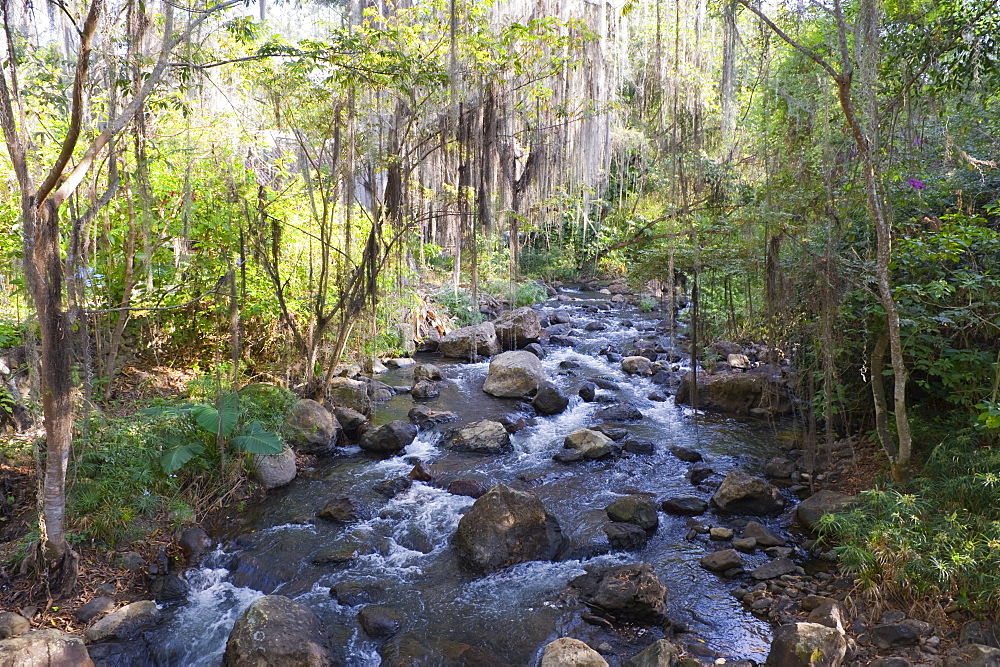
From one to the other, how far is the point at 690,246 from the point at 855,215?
206cm

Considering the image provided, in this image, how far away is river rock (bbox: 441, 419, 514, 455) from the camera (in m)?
8.12

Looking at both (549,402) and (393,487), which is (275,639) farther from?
(549,402)

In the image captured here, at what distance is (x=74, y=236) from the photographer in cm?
499

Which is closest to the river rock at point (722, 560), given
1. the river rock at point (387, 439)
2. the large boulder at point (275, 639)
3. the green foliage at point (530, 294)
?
the large boulder at point (275, 639)

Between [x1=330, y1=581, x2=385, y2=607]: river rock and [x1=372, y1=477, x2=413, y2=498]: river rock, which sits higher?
[x1=372, y1=477, x2=413, y2=498]: river rock

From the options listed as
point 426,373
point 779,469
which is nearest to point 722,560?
point 779,469

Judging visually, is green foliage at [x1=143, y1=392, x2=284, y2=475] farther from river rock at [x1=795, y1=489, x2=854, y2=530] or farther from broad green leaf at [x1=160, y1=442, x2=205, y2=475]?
river rock at [x1=795, y1=489, x2=854, y2=530]

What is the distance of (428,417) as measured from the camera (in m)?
9.03

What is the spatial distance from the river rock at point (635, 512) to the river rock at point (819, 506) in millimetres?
1341

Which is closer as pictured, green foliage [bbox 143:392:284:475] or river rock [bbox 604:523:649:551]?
river rock [bbox 604:523:649:551]

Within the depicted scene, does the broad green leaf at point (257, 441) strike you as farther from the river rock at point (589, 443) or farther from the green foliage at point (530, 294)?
the green foliage at point (530, 294)

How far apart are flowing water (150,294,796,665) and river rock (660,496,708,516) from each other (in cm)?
12

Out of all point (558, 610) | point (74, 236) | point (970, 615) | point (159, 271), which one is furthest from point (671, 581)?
point (159, 271)

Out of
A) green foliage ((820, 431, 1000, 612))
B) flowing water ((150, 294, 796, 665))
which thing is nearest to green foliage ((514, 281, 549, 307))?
flowing water ((150, 294, 796, 665))
